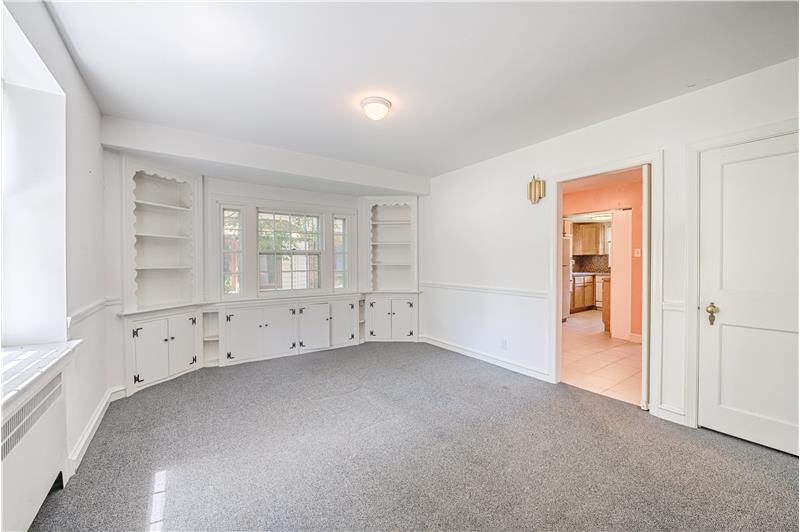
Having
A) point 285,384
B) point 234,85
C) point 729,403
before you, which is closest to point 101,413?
point 285,384

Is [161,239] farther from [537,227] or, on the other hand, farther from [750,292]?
[750,292]

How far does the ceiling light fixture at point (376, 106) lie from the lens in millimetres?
2564

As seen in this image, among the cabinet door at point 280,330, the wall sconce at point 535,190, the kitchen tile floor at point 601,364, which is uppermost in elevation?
the wall sconce at point 535,190

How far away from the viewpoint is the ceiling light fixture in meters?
2.56

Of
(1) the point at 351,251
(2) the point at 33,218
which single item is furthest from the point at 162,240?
(1) the point at 351,251

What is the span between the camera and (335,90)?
98.0 inches

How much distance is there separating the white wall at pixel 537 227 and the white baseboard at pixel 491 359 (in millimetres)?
23

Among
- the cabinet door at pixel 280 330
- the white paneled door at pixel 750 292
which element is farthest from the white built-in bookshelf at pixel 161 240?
the white paneled door at pixel 750 292

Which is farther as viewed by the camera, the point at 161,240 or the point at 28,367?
the point at 161,240

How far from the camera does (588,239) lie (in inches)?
337

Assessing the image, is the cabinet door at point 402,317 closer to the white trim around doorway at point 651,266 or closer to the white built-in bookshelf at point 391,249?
the white built-in bookshelf at point 391,249

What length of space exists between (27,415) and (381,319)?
4.08 meters

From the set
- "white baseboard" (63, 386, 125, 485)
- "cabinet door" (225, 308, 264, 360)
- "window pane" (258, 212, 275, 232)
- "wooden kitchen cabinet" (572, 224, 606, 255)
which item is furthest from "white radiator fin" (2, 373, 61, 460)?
"wooden kitchen cabinet" (572, 224, 606, 255)

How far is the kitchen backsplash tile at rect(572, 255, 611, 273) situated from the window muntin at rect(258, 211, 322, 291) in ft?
23.1
